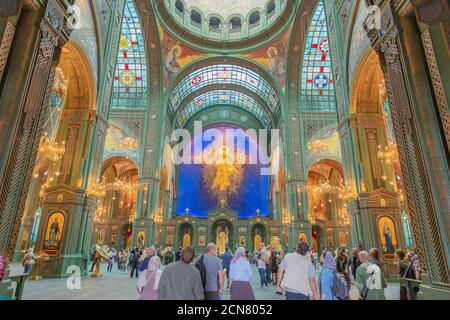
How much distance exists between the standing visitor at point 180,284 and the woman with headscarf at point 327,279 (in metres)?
1.98

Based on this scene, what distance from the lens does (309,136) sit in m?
22.1

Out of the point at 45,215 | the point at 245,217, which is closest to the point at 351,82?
the point at 45,215

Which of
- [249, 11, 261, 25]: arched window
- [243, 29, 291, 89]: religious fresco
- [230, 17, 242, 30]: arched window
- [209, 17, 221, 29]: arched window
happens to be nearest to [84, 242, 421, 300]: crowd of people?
[243, 29, 291, 89]: religious fresco

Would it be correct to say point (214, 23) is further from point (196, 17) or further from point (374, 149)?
point (374, 149)

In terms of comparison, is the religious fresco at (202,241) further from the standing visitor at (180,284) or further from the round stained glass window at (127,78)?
the standing visitor at (180,284)

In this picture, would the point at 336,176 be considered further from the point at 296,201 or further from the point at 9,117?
the point at 9,117

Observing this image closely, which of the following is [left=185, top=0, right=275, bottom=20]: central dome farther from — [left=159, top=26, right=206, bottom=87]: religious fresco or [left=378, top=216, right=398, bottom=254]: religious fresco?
[left=378, top=216, right=398, bottom=254]: religious fresco

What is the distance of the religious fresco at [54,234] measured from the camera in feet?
31.6

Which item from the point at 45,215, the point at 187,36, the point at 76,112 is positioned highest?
the point at 187,36

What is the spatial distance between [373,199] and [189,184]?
26.8 metres

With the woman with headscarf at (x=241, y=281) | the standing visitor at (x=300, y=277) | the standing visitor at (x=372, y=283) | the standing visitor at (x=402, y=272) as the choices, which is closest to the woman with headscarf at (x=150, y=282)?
the woman with headscarf at (x=241, y=281)

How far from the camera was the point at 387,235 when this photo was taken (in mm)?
9688

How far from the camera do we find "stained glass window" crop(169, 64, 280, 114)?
2766 cm

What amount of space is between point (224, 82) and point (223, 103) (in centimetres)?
528
